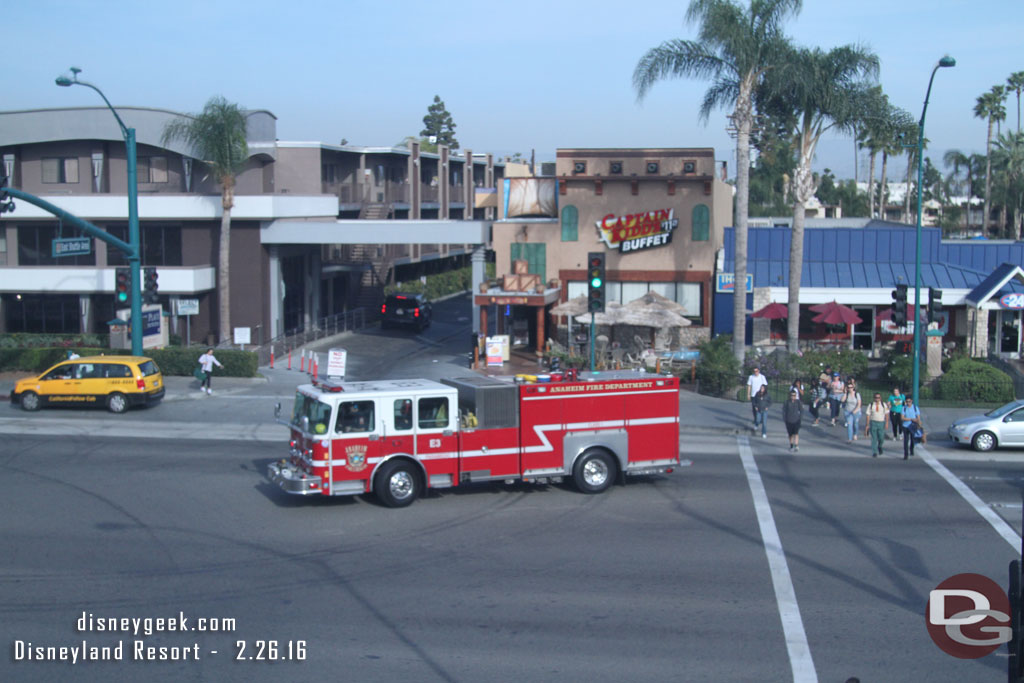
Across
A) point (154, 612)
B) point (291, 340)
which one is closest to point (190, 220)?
point (291, 340)

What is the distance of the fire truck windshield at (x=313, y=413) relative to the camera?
15852 mm

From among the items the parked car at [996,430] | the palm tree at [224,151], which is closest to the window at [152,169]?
the palm tree at [224,151]

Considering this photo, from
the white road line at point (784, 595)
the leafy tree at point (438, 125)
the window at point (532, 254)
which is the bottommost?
the white road line at point (784, 595)

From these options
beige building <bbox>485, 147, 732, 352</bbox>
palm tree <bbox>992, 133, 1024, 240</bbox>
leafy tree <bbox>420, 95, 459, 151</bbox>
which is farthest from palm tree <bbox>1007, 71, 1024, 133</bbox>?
leafy tree <bbox>420, 95, 459, 151</bbox>

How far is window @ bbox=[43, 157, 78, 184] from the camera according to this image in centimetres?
4281

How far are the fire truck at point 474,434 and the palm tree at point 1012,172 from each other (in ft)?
168

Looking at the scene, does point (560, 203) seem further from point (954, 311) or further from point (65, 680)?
point (65, 680)

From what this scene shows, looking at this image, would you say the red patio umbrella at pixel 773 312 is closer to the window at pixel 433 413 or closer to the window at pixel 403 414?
the window at pixel 433 413

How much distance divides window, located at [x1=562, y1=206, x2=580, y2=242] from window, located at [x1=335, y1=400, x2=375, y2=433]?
23823 millimetres

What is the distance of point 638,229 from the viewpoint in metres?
38.4

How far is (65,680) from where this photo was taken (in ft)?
31.1

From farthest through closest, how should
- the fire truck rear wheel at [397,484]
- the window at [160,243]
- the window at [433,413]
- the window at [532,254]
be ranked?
the window at [160,243], the window at [532,254], the window at [433,413], the fire truck rear wheel at [397,484]

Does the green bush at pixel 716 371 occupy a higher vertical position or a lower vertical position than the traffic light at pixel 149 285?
lower

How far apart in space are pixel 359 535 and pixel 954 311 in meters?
30.3
